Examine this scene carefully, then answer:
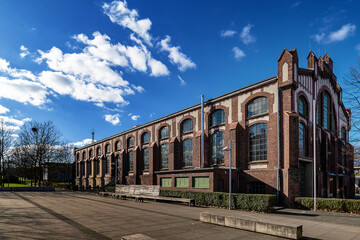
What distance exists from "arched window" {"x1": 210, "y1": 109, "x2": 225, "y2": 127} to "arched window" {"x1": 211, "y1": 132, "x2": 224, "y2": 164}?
1.13 m

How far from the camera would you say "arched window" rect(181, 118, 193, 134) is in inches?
1180

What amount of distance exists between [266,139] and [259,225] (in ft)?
43.9

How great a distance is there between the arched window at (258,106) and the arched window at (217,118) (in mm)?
3319

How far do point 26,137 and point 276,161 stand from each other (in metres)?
40.1

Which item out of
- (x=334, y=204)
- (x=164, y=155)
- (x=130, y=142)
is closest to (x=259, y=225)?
(x=334, y=204)

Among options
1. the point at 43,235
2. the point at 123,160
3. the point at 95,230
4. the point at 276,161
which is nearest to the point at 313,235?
the point at 95,230

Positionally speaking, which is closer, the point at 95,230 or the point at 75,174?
the point at 95,230

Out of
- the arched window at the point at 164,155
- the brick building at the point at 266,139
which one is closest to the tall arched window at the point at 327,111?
the brick building at the point at 266,139

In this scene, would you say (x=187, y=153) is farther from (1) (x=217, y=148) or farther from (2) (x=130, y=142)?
(2) (x=130, y=142)

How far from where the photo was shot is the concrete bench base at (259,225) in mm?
8172

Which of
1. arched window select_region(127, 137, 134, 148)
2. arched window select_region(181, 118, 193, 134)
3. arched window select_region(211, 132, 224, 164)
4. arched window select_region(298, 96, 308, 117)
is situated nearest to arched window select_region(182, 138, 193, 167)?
arched window select_region(181, 118, 193, 134)

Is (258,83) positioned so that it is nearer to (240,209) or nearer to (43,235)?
(240,209)

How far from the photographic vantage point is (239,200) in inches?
658

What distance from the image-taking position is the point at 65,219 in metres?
11.1
